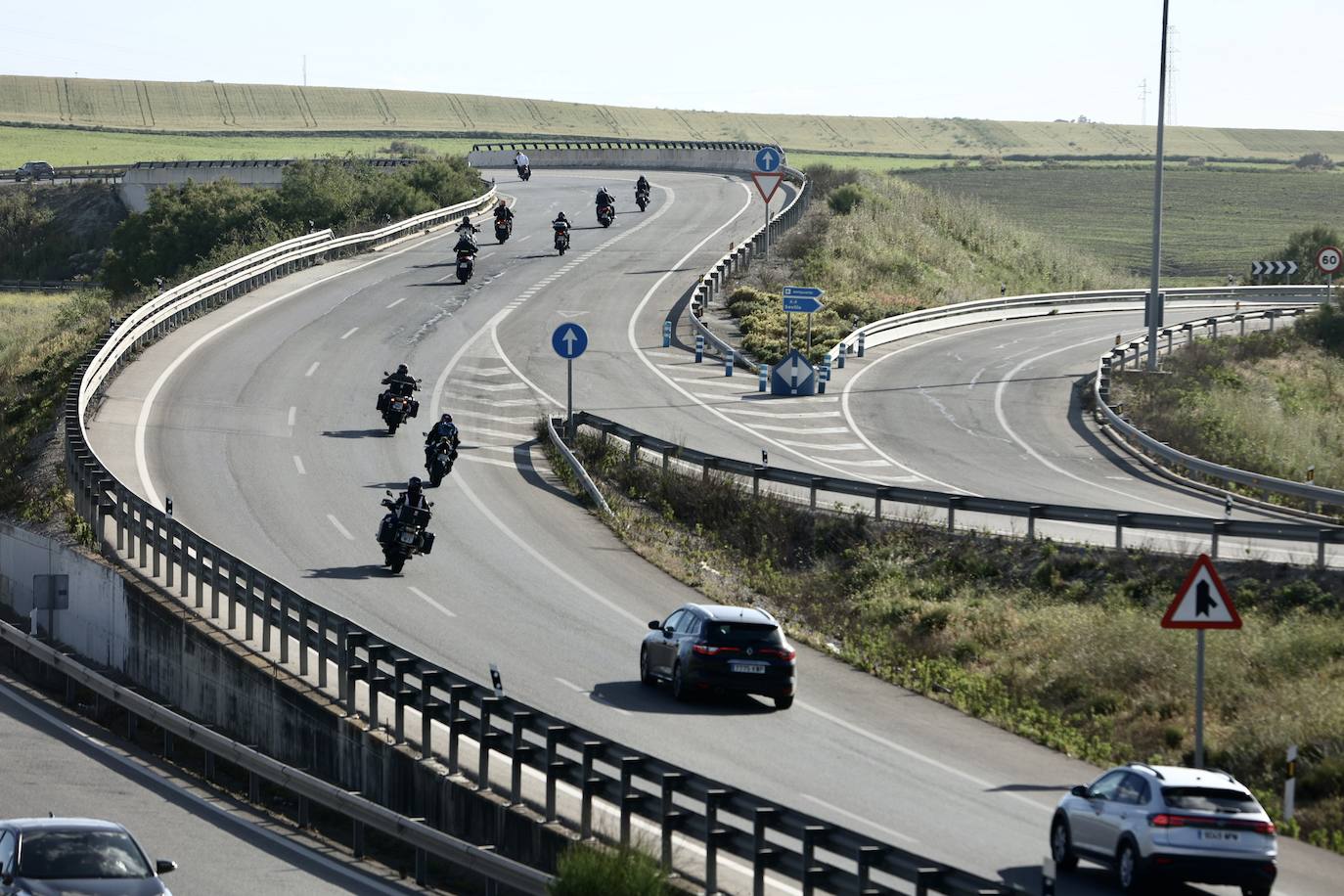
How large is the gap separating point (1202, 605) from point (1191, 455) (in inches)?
925

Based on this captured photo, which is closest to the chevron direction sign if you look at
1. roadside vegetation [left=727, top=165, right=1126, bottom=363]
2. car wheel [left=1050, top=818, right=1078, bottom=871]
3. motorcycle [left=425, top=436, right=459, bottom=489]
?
roadside vegetation [left=727, top=165, right=1126, bottom=363]

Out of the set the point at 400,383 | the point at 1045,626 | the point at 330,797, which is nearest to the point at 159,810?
the point at 330,797

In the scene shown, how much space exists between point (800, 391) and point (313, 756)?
27862 mm

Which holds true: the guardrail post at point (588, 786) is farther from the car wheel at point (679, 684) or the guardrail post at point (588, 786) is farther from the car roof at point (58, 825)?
the car wheel at point (679, 684)

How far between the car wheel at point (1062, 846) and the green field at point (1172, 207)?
7502 centimetres

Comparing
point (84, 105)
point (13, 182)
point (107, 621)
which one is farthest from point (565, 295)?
point (84, 105)

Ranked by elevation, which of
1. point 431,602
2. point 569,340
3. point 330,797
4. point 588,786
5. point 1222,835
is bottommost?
point 431,602

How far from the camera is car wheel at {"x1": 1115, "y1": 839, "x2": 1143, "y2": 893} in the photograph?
1482cm

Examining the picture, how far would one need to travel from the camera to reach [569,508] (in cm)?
3406

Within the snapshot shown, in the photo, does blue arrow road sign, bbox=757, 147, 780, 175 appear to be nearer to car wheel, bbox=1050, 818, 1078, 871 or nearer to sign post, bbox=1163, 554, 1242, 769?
Result: sign post, bbox=1163, 554, 1242, 769

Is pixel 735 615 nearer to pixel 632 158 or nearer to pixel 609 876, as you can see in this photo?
pixel 609 876

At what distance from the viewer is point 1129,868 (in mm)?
14945

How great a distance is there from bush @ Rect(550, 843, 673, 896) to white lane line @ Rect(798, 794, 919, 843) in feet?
11.3

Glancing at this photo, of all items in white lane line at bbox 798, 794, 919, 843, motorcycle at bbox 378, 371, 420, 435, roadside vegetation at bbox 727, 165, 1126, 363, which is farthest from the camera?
roadside vegetation at bbox 727, 165, 1126, 363
